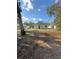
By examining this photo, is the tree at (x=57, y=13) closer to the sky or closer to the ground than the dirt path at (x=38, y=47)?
closer to the sky

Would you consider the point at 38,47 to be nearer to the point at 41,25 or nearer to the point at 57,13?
the point at 41,25

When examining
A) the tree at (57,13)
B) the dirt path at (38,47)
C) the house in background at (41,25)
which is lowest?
the dirt path at (38,47)

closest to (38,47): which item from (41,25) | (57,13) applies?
(41,25)

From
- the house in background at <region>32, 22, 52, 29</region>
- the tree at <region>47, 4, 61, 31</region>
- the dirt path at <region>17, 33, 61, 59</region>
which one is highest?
the tree at <region>47, 4, 61, 31</region>

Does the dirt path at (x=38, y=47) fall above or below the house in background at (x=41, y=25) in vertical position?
below

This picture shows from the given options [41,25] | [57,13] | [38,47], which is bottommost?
[38,47]

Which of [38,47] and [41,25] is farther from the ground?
[41,25]

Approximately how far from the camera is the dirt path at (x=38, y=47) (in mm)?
2023

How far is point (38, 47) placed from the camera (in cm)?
204

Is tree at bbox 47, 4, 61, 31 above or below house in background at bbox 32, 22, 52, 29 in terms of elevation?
above

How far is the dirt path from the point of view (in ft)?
6.64

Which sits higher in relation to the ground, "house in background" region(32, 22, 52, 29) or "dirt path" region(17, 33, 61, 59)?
"house in background" region(32, 22, 52, 29)
